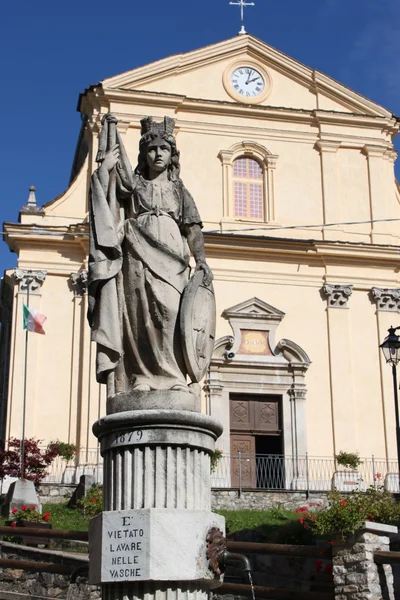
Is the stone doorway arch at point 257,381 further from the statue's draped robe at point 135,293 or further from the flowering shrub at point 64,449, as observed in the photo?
the statue's draped robe at point 135,293

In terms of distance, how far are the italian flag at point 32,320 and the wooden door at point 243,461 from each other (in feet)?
22.0

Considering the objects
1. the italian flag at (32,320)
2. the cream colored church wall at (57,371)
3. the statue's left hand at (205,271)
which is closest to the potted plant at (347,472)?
the cream colored church wall at (57,371)

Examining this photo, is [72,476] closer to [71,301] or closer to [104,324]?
Answer: [71,301]

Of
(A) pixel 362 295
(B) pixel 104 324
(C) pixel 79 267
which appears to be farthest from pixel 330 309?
(B) pixel 104 324

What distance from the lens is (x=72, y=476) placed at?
2503cm

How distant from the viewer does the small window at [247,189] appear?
96.1 ft

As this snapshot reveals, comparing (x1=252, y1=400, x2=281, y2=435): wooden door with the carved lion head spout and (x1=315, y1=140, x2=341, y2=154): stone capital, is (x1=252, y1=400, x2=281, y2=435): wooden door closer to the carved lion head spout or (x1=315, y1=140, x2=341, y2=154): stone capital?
(x1=315, y1=140, x2=341, y2=154): stone capital

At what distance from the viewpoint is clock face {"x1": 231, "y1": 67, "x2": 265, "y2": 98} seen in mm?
30406

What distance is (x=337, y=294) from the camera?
28.6 m

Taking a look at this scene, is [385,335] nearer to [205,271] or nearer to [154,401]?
[205,271]

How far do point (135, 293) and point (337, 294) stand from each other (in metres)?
22.6

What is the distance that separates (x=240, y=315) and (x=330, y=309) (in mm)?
2973

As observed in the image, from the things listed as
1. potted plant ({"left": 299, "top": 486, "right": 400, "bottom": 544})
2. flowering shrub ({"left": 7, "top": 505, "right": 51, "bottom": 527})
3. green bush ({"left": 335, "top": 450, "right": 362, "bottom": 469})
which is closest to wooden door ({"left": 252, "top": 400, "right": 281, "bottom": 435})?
green bush ({"left": 335, "top": 450, "right": 362, "bottom": 469})

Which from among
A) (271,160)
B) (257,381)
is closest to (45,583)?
(257,381)
